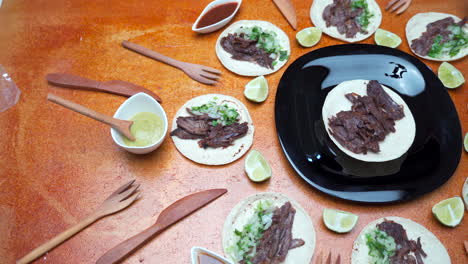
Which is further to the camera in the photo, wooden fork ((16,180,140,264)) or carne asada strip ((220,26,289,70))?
carne asada strip ((220,26,289,70))

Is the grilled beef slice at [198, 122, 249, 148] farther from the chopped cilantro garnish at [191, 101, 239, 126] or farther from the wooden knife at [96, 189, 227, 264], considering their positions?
the wooden knife at [96, 189, 227, 264]

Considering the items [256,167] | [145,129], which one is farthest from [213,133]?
[145,129]

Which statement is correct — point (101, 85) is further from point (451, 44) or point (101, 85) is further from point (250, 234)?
point (451, 44)

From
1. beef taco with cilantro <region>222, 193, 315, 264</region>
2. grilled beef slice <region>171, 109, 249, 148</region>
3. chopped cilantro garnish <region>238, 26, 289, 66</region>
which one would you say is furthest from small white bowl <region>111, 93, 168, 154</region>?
chopped cilantro garnish <region>238, 26, 289, 66</region>

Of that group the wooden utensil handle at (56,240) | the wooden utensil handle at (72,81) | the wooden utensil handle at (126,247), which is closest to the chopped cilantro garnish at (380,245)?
the wooden utensil handle at (126,247)

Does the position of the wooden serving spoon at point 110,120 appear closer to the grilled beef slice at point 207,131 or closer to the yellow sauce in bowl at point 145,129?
the yellow sauce in bowl at point 145,129

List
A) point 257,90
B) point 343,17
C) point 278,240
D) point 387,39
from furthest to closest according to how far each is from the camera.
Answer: point 343,17, point 387,39, point 257,90, point 278,240
